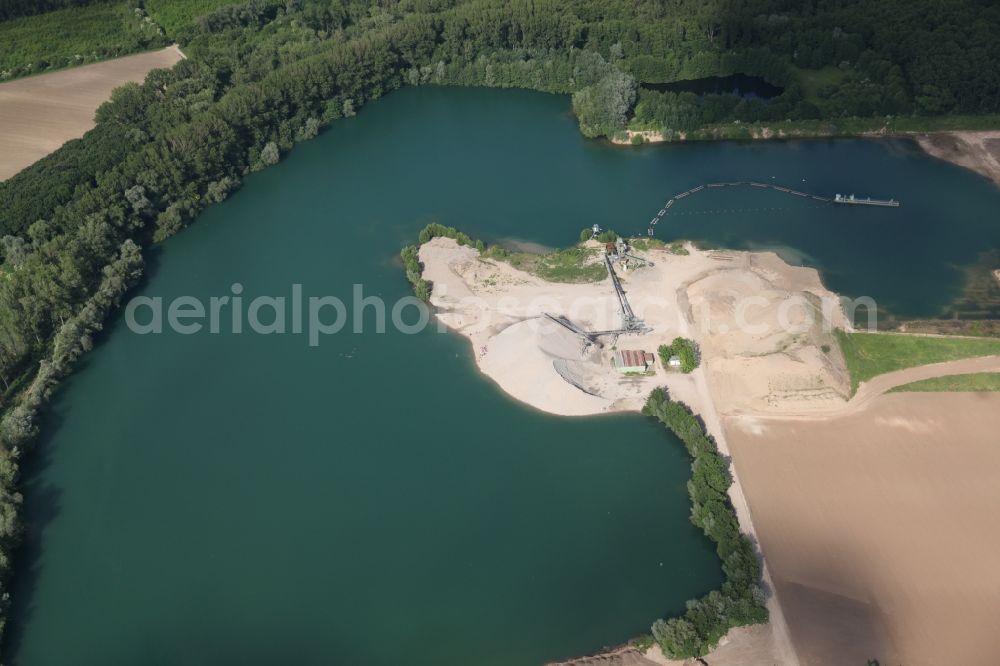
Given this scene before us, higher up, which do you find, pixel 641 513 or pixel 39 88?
pixel 39 88

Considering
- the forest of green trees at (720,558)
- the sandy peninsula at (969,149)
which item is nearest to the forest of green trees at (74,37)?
the forest of green trees at (720,558)

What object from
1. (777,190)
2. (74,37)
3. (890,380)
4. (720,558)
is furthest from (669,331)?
(74,37)

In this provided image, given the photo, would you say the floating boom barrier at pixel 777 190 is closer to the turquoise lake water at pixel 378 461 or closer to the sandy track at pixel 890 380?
the turquoise lake water at pixel 378 461

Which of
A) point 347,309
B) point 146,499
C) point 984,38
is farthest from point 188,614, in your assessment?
point 984,38

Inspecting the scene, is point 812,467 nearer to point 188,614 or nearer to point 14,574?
point 188,614

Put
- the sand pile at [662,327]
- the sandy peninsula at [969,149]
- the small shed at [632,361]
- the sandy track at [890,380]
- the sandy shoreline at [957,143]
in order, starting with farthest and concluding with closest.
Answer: the sandy shoreline at [957,143] < the sandy peninsula at [969,149] < the small shed at [632,361] < the sand pile at [662,327] < the sandy track at [890,380]

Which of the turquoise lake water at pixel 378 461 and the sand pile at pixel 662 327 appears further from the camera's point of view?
the sand pile at pixel 662 327
